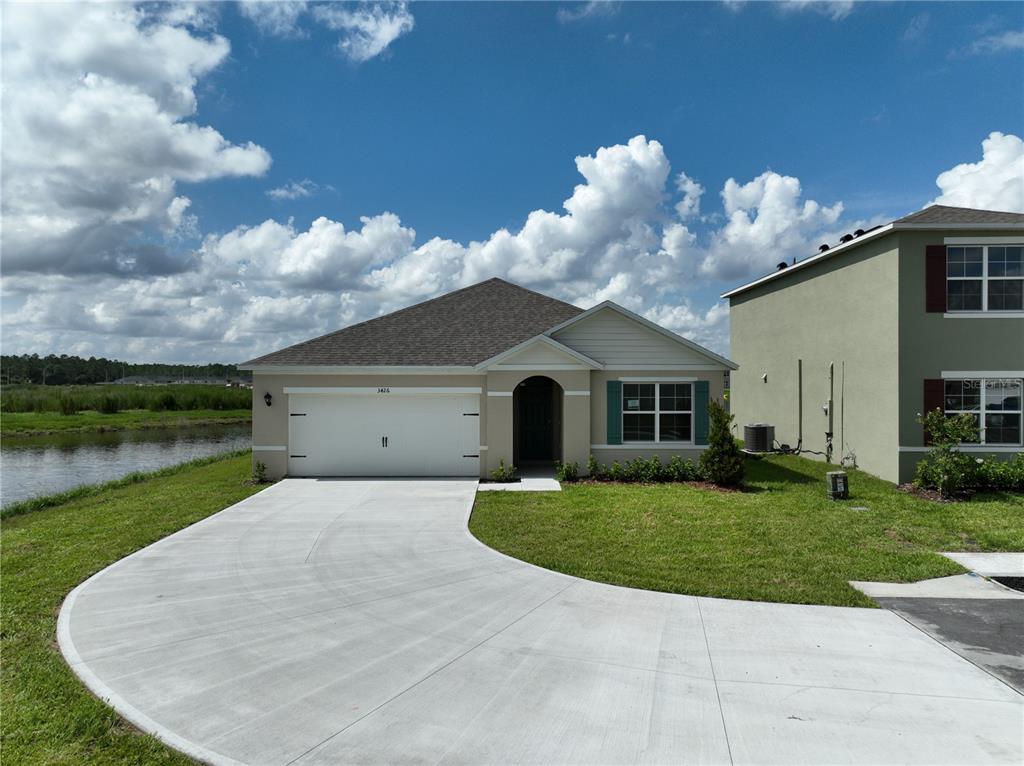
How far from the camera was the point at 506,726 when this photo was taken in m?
3.88

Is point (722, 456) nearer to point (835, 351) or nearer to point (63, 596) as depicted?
point (835, 351)

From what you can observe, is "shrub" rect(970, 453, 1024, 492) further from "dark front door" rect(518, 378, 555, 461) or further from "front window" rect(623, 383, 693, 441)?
"dark front door" rect(518, 378, 555, 461)

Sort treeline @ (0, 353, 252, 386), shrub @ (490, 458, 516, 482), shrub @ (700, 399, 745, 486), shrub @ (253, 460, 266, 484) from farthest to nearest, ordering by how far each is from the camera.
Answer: treeline @ (0, 353, 252, 386), shrub @ (253, 460, 266, 484), shrub @ (490, 458, 516, 482), shrub @ (700, 399, 745, 486)

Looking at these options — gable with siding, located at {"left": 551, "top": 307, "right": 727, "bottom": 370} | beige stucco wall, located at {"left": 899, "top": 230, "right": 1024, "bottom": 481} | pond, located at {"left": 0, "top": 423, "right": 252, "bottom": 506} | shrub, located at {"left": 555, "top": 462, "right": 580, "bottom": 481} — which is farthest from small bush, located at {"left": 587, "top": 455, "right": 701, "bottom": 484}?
pond, located at {"left": 0, "top": 423, "right": 252, "bottom": 506}

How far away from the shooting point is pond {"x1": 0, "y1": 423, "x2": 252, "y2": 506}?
60.0 feet

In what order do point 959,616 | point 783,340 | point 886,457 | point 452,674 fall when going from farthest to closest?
point 783,340 → point 886,457 → point 959,616 → point 452,674

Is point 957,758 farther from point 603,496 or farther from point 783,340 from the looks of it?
point 783,340

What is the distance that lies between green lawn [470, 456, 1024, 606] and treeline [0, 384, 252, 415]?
47.8 meters

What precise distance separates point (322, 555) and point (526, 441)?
9.25m

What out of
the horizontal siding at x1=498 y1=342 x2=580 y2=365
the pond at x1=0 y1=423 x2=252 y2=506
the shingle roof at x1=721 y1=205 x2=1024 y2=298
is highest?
the shingle roof at x1=721 y1=205 x2=1024 y2=298

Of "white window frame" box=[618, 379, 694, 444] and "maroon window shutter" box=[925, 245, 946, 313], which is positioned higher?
"maroon window shutter" box=[925, 245, 946, 313]

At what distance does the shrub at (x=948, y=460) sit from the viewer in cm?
1159

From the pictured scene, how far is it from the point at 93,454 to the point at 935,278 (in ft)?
102

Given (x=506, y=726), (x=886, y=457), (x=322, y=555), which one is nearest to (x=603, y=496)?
(x=322, y=555)
